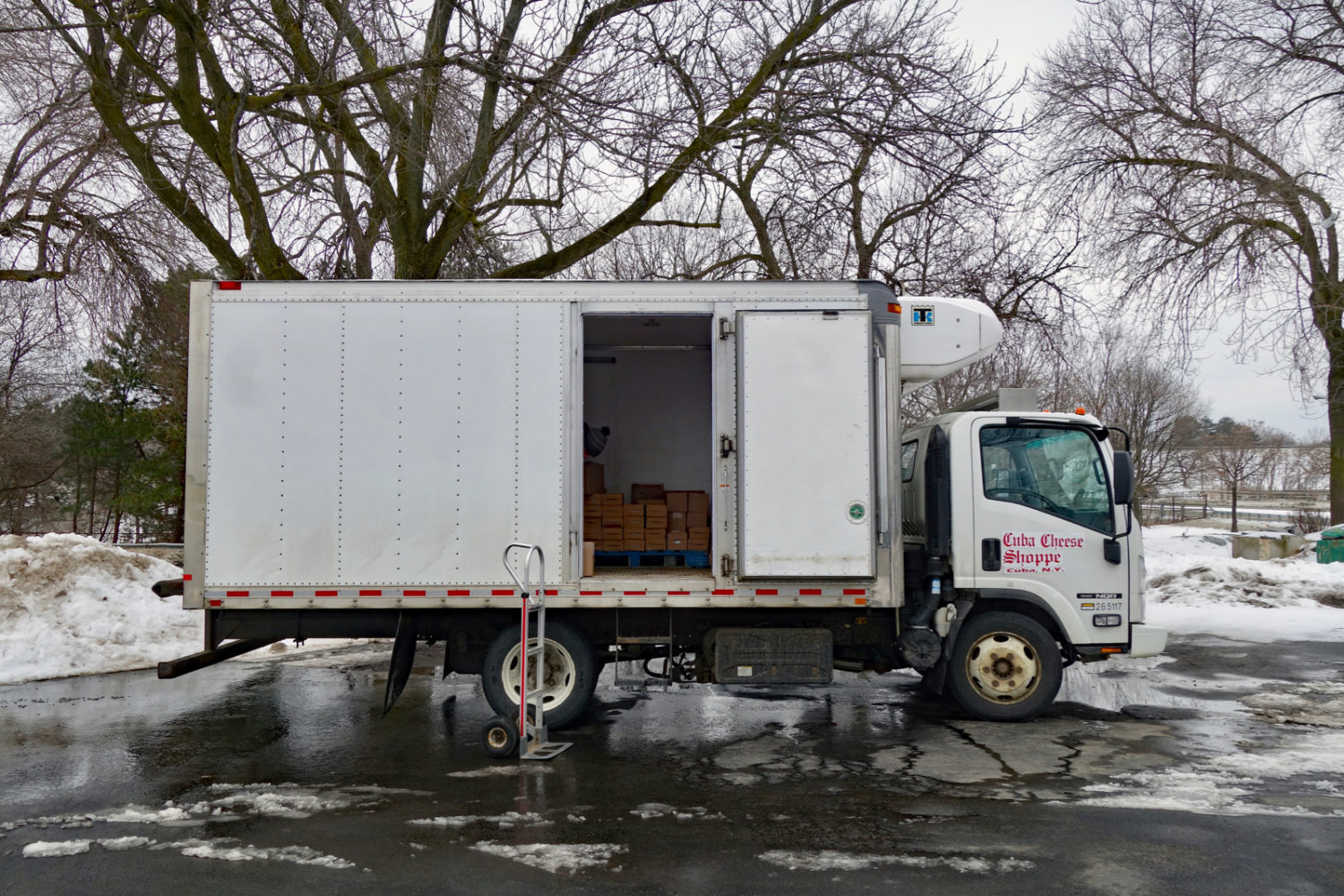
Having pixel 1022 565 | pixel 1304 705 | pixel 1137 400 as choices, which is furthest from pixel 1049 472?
pixel 1137 400

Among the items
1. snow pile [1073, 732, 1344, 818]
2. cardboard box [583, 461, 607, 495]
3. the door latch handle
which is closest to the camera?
snow pile [1073, 732, 1344, 818]

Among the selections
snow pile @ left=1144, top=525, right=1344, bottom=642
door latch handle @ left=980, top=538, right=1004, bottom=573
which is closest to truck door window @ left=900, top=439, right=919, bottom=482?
door latch handle @ left=980, top=538, right=1004, bottom=573

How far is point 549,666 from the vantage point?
7.73 m

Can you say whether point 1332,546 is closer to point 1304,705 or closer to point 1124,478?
point 1304,705

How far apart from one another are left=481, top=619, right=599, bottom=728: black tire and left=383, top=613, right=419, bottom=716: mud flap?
24.1 inches

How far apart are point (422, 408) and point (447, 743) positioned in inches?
106

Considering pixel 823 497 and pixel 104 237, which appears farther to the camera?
pixel 104 237

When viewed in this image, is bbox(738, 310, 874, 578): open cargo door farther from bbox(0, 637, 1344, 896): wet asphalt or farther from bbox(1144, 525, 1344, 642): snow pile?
bbox(1144, 525, 1344, 642): snow pile

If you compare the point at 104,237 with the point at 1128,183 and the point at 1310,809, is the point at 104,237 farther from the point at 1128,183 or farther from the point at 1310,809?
the point at 1128,183

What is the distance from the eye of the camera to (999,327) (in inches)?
324

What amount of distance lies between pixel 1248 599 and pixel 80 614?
666 inches

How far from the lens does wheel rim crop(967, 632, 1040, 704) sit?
797 centimetres

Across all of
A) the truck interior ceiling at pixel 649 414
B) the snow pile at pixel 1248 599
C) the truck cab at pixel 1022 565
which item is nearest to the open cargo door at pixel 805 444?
the truck cab at pixel 1022 565

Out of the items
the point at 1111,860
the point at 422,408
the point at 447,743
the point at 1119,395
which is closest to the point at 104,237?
the point at 422,408
